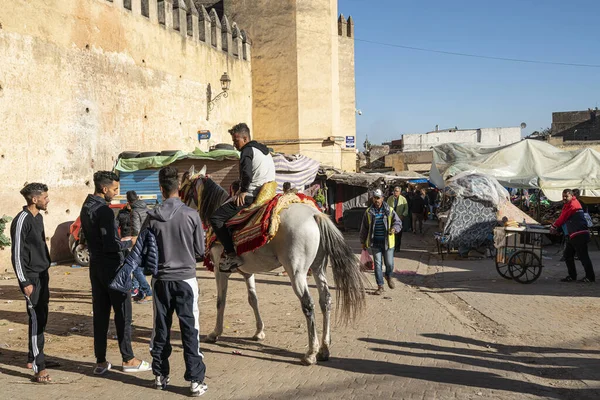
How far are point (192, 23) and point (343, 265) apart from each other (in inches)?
726

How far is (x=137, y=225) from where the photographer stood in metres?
9.48

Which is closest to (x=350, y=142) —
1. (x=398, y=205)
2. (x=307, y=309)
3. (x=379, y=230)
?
(x=398, y=205)

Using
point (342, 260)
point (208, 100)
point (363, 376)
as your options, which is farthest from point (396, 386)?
point (208, 100)

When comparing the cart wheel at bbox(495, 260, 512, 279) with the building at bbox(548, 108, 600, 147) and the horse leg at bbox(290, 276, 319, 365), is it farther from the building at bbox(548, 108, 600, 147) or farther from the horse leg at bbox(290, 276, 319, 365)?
the building at bbox(548, 108, 600, 147)

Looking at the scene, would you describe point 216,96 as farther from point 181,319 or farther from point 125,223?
point 181,319

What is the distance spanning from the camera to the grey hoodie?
5211 millimetres

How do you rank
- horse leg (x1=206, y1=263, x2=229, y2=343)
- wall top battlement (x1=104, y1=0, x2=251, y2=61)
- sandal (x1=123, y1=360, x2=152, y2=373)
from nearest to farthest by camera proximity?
sandal (x1=123, y1=360, x2=152, y2=373) < horse leg (x1=206, y1=263, x2=229, y2=343) < wall top battlement (x1=104, y1=0, x2=251, y2=61)

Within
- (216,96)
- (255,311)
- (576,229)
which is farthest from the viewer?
(216,96)

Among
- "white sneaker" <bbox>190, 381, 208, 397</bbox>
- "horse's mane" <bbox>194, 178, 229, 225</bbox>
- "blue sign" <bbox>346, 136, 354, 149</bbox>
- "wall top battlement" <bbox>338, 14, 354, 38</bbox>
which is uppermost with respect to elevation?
"wall top battlement" <bbox>338, 14, 354, 38</bbox>

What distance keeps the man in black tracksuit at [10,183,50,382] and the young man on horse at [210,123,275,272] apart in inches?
71.3

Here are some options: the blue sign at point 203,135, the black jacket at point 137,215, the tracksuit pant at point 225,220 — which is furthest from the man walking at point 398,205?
the tracksuit pant at point 225,220

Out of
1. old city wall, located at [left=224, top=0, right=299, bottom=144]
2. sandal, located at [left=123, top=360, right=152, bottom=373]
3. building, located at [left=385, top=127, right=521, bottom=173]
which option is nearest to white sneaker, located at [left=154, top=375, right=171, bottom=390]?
sandal, located at [left=123, top=360, right=152, bottom=373]

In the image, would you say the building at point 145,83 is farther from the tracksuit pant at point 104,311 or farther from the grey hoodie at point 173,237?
the grey hoodie at point 173,237

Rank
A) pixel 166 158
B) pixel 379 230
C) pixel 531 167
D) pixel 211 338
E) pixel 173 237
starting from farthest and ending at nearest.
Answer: pixel 531 167
pixel 166 158
pixel 379 230
pixel 211 338
pixel 173 237
